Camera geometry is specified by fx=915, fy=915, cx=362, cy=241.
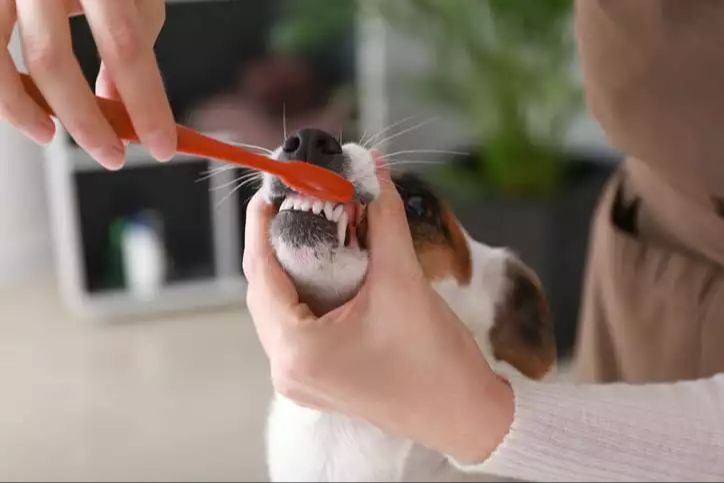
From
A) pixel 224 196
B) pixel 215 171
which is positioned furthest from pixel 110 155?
pixel 224 196

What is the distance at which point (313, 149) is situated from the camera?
77 centimetres

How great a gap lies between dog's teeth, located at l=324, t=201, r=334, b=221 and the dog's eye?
0.18 metres

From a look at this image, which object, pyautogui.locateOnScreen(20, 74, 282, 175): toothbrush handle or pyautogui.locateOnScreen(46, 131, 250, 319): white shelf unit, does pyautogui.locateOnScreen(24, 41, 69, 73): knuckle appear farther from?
pyautogui.locateOnScreen(46, 131, 250, 319): white shelf unit

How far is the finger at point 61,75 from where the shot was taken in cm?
58

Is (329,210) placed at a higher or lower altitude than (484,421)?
higher

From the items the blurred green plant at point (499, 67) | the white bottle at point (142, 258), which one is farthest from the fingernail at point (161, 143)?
the white bottle at point (142, 258)

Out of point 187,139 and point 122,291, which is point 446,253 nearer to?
point 187,139

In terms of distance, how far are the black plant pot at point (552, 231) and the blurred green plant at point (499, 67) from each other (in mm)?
60

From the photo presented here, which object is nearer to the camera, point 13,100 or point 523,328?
point 13,100

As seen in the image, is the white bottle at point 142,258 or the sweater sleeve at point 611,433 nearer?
the sweater sleeve at point 611,433

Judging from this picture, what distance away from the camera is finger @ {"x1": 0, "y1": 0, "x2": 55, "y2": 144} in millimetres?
583

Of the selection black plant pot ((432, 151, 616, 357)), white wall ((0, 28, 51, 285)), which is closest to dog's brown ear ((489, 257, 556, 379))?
black plant pot ((432, 151, 616, 357))

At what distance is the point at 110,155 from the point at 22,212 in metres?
2.13

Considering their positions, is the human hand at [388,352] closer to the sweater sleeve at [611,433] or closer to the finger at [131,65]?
the sweater sleeve at [611,433]
